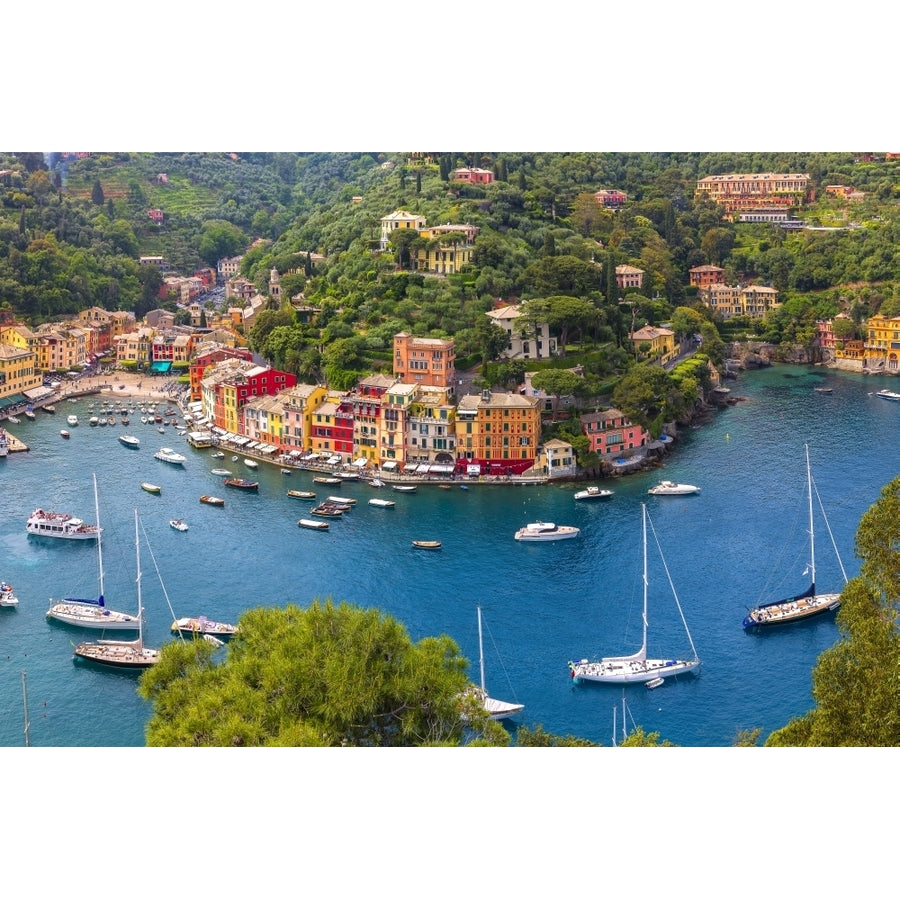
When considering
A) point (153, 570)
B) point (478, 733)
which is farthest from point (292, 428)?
point (478, 733)

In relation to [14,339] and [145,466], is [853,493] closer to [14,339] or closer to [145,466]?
[145,466]

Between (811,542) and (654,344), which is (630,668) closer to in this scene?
(811,542)

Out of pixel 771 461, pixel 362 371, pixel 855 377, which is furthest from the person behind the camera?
pixel 855 377

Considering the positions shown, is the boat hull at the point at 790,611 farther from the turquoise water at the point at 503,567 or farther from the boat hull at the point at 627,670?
the boat hull at the point at 627,670

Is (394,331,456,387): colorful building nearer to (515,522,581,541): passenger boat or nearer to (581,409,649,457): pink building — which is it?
(581,409,649,457): pink building

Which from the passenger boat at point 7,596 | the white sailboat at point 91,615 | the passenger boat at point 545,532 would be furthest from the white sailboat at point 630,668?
the passenger boat at point 7,596

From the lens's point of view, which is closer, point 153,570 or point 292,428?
point 153,570
